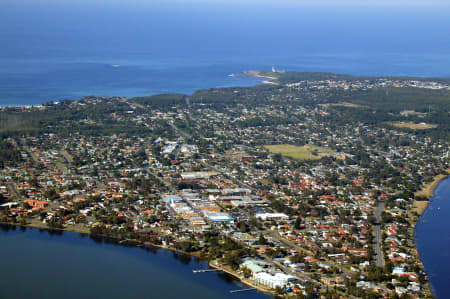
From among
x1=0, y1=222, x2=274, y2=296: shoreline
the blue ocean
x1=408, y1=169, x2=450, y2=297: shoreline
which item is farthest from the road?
the blue ocean

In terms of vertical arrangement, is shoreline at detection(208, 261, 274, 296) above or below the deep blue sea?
below

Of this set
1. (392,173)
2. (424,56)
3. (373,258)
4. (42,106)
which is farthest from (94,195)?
(424,56)

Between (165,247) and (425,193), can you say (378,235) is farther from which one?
(165,247)

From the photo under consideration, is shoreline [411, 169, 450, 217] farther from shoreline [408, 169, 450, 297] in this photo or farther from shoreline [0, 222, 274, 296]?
shoreline [0, 222, 274, 296]

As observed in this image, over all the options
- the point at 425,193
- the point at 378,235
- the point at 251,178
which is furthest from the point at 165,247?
the point at 425,193

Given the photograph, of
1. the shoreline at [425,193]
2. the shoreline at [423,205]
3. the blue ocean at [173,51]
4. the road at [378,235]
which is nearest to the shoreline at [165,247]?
the road at [378,235]

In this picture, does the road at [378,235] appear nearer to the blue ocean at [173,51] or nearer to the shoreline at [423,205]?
the shoreline at [423,205]
